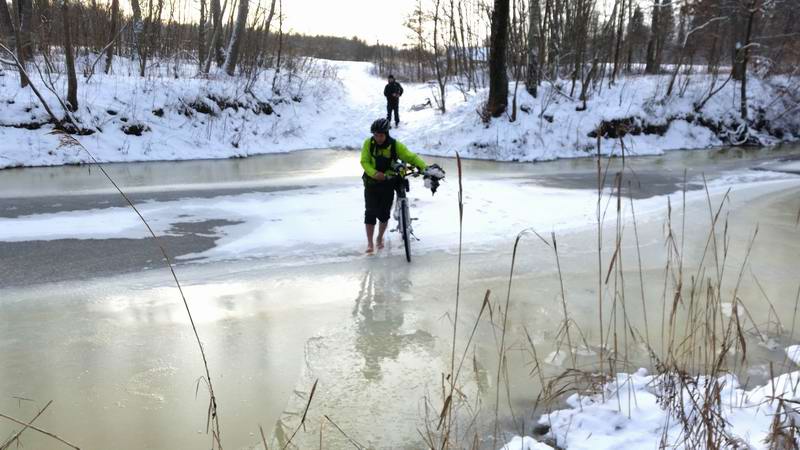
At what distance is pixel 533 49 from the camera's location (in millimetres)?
18281

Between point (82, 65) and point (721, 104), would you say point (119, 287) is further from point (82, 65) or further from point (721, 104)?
point (721, 104)

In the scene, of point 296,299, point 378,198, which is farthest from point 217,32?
point 296,299

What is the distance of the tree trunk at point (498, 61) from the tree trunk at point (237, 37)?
30.6 ft

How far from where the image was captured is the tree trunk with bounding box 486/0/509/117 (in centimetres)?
1641

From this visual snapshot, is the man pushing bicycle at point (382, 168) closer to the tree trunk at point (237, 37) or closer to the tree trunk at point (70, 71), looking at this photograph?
the tree trunk at point (70, 71)

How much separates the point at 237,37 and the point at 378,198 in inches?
647

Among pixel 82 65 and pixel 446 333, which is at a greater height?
pixel 82 65

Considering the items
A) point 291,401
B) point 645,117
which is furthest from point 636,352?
point 645,117

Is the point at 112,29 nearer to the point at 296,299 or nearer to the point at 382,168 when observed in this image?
the point at 382,168

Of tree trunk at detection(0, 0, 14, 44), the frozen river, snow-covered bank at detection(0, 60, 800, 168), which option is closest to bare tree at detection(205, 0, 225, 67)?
snow-covered bank at detection(0, 60, 800, 168)

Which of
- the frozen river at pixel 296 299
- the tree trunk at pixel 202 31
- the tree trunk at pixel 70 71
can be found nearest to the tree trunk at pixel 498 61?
the frozen river at pixel 296 299

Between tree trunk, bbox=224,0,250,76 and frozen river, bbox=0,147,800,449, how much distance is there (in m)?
11.2

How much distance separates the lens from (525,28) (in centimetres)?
2070

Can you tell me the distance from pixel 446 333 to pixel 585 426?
1631 millimetres
